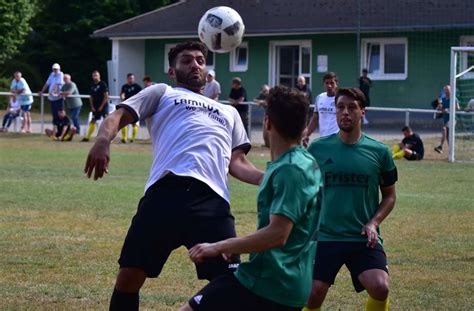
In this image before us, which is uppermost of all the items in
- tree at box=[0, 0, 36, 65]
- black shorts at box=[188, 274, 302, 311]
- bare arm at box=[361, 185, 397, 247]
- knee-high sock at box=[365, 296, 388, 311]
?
tree at box=[0, 0, 36, 65]

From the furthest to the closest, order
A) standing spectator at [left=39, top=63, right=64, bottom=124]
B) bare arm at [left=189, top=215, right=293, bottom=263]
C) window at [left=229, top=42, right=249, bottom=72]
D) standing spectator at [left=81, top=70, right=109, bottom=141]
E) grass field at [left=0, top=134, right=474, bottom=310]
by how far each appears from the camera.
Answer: window at [left=229, top=42, right=249, bottom=72] < standing spectator at [left=39, top=63, right=64, bottom=124] < standing spectator at [left=81, top=70, right=109, bottom=141] < grass field at [left=0, top=134, right=474, bottom=310] < bare arm at [left=189, top=215, right=293, bottom=263]

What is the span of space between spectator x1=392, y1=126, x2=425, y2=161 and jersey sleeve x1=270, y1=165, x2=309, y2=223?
19.8 m

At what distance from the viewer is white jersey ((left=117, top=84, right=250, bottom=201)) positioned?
6547mm

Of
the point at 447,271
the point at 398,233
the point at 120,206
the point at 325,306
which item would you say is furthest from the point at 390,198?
the point at 120,206

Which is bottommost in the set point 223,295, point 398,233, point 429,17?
point 398,233

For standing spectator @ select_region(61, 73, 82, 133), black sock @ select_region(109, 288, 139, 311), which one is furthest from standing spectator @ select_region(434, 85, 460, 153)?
black sock @ select_region(109, 288, 139, 311)

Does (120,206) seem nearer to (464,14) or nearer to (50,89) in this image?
(50,89)

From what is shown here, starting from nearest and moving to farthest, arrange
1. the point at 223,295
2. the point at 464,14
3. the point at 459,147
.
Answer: the point at 223,295
the point at 459,147
the point at 464,14

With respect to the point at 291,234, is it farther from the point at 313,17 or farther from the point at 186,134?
the point at 313,17

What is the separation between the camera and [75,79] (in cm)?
4934

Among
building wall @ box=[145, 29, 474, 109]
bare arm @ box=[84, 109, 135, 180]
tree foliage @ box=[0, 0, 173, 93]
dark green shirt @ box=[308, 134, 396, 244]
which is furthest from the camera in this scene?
tree foliage @ box=[0, 0, 173, 93]

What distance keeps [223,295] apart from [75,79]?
1774 inches

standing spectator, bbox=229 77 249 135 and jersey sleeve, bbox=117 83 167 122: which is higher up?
jersey sleeve, bbox=117 83 167 122

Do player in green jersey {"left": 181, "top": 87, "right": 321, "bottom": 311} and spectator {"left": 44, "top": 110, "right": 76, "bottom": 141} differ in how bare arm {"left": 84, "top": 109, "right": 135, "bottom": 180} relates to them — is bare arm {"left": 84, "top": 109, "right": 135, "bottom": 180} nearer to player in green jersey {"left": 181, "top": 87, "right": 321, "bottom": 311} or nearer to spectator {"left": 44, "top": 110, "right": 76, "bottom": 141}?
player in green jersey {"left": 181, "top": 87, "right": 321, "bottom": 311}
